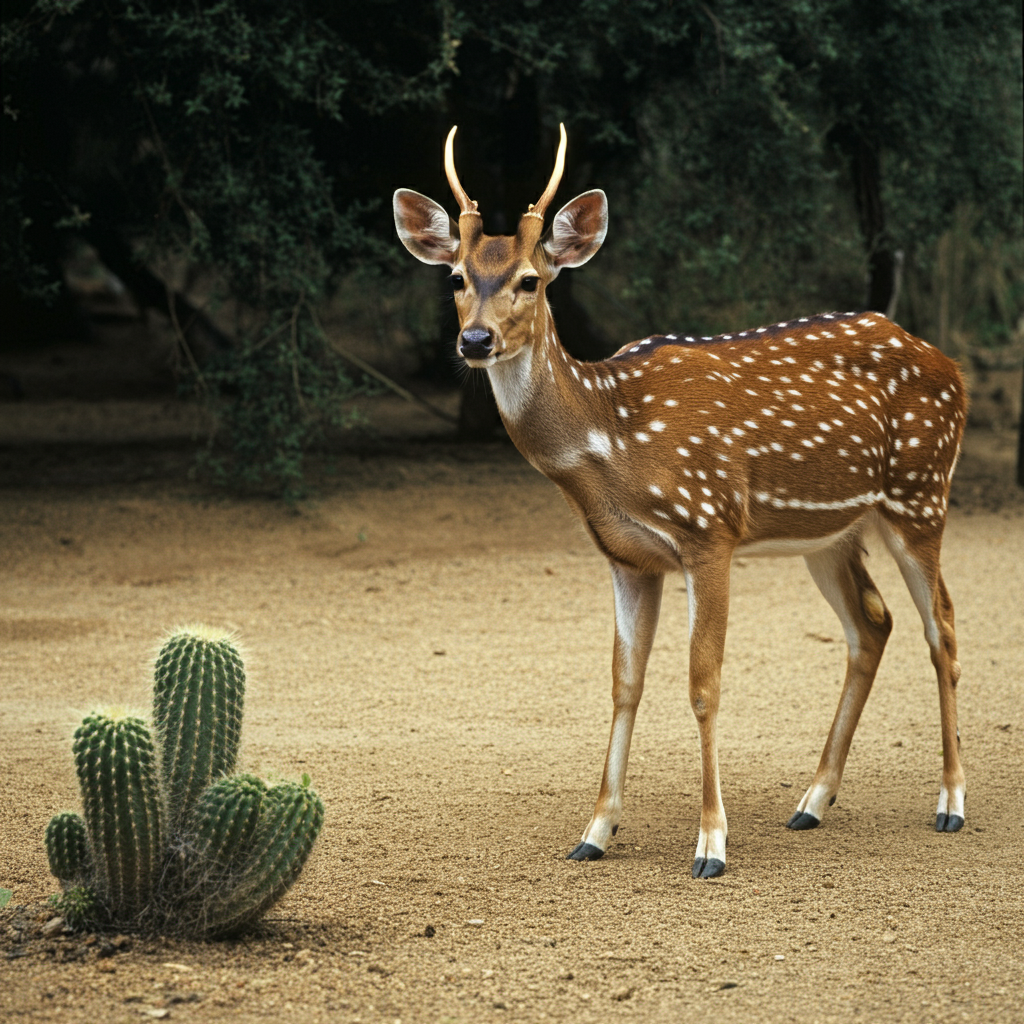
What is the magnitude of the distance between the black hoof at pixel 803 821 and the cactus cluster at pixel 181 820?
2.02 meters

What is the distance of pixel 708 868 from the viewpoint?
4.40 metres

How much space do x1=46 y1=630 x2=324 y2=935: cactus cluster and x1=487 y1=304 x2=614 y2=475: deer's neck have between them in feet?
4.39

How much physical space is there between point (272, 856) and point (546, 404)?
1.78 m

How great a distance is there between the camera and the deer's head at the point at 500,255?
430cm

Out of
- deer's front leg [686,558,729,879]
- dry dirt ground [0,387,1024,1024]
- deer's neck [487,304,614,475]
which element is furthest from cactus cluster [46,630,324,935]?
deer's front leg [686,558,729,879]

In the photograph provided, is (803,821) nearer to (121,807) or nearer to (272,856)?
(272,856)

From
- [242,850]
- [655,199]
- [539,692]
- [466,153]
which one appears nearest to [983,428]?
[655,199]

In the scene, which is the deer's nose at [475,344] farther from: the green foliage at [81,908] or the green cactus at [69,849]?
the green foliage at [81,908]

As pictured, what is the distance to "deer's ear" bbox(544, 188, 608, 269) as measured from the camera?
457 cm

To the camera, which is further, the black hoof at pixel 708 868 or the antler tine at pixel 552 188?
the black hoof at pixel 708 868

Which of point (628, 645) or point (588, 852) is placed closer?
point (588, 852)

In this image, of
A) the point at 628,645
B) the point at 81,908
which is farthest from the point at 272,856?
the point at 628,645

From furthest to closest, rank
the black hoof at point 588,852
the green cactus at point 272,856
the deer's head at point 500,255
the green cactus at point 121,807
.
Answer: the black hoof at point 588,852
the deer's head at point 500,255
the green cactus at point 272,856
the green cactus at point 121,807

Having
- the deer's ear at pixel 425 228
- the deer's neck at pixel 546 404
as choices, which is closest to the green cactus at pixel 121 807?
the deer's neck at pixel 546 404
